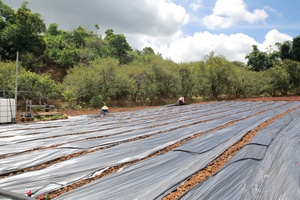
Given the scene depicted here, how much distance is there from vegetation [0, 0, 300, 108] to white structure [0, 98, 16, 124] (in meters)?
2.74

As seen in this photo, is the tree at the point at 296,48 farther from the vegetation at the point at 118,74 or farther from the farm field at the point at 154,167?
the farm field at the point at 154,167

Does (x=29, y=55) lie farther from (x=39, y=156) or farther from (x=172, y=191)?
(x=172, y=191)

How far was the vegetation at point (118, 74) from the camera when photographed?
15.0 m

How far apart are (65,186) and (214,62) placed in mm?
20762

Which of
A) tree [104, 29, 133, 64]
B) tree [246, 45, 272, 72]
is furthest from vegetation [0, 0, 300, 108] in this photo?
tree [104, 29, 133, 64]

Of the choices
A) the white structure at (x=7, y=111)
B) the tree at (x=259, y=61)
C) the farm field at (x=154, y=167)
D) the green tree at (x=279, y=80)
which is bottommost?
the farm field at (x=154, y=167)

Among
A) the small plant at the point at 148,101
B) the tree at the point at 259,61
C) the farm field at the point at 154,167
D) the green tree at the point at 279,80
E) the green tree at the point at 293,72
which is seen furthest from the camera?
the tree at the point at 259,61

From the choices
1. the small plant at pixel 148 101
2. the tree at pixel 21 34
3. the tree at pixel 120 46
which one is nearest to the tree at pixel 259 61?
the tree at pixel 120 46

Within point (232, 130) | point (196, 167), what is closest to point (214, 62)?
point (232, 130)

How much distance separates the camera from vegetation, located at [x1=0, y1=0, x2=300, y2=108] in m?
15.0

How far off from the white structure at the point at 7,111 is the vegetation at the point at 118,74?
8.98 ft

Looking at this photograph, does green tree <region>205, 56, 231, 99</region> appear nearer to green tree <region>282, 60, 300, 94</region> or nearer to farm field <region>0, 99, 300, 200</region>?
green tree <region>282, 60, 300, 94</region>

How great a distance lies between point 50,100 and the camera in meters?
14.7

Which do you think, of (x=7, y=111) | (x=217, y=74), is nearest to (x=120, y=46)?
(x=217, y=74)
